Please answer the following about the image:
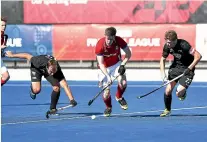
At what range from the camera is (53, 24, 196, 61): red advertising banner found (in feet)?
81.7

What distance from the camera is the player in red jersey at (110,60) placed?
13.0 meters

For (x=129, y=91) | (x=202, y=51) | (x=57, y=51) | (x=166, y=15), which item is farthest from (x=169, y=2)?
(x=129, y=91)

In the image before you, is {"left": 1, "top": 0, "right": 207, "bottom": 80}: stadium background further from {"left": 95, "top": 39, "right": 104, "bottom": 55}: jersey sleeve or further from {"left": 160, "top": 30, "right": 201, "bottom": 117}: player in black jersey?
{"left": 95, "top": 39, "right": 104, "bottom": 55}: jersey sleeve

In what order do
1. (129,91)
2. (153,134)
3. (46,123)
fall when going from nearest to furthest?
(153,134)
(46,123)
(129,91)

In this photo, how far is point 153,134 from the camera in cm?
1075

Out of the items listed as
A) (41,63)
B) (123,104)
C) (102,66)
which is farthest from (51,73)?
(123,104)

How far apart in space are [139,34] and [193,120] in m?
12.8

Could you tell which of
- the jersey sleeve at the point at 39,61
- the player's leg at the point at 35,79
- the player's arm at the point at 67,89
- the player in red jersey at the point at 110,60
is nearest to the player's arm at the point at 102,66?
the player in red jersey at the point at 110,60

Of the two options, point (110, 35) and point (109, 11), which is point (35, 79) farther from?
point (109, 11)

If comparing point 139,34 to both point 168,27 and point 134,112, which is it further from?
point 134,112

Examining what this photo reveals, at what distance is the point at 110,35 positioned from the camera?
12664 millimetres

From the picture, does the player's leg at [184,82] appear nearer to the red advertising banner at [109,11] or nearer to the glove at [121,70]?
the glove at [121,70]

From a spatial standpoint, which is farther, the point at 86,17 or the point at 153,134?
the point at 86,17

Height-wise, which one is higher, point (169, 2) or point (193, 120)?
Result: point (169, 2)
